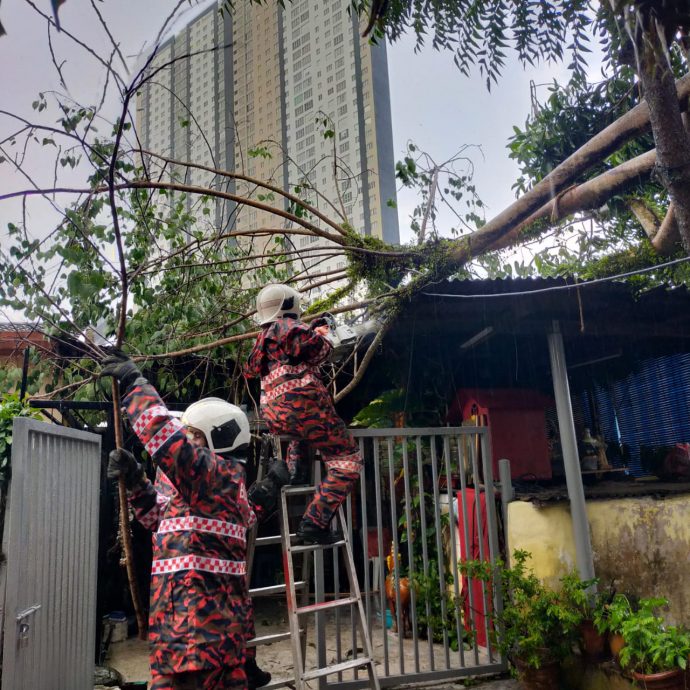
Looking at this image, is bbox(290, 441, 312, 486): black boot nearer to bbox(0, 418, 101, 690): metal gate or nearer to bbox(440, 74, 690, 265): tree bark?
bbox(0, 418, 101, 690): metal gate

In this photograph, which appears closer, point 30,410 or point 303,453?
point 303,453

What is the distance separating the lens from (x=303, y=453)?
418 cm

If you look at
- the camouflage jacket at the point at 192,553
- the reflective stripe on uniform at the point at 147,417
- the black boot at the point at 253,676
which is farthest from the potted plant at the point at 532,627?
the reflective stripe on uniform at the point at 147,417

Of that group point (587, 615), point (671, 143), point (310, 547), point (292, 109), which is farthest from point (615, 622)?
point (292, 109)

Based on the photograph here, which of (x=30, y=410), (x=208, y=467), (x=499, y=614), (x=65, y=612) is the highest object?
(x=30, y=410)

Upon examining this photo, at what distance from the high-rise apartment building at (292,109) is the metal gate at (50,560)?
9.77ft

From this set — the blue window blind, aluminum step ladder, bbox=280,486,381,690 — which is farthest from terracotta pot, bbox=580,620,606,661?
the blue window blind

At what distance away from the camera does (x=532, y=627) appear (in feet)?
14.2

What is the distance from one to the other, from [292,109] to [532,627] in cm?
560

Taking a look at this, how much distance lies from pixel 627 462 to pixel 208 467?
5689mm

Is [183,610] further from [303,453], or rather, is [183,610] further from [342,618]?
[342,618]

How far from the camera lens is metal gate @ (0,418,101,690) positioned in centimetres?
264

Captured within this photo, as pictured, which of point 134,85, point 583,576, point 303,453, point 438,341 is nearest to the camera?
point 134,85

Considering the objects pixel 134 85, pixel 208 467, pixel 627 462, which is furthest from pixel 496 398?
pixel 134 85
